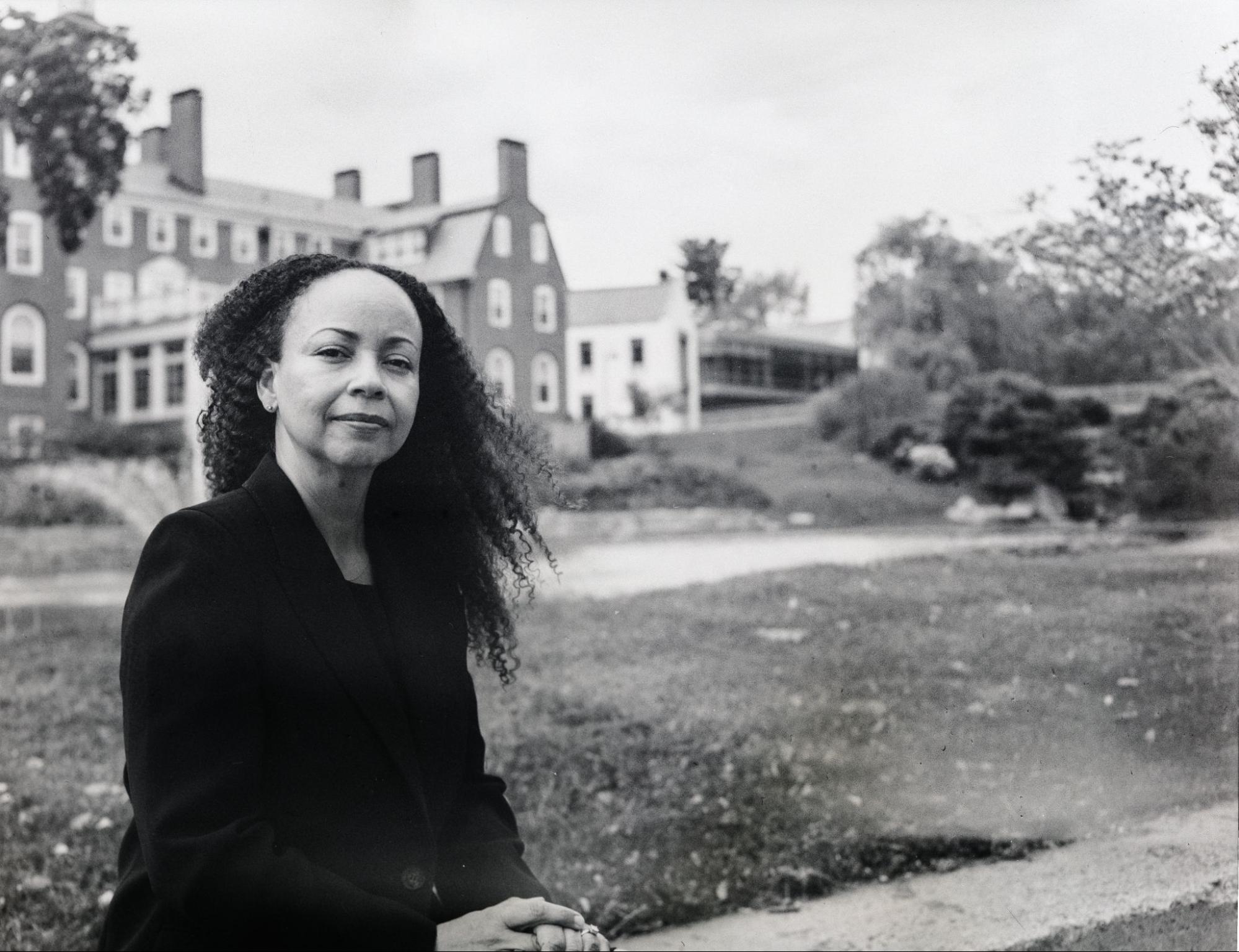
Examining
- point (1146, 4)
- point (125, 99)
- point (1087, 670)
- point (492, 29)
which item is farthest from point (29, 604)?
point (1146, 4)

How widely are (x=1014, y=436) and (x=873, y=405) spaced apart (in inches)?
20.8

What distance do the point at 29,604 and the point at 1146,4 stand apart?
4.71 meters

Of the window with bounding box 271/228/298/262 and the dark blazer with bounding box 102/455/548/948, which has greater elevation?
the window with bounding box 271/228/298/262

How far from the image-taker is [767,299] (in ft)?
16.7

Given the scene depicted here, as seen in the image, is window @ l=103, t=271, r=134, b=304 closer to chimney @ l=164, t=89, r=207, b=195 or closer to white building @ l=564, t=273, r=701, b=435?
chimney @ l=164, t=89, r=207, b=195

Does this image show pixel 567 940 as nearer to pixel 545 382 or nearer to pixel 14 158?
pixel 545 382

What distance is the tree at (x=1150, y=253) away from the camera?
367 centimetres

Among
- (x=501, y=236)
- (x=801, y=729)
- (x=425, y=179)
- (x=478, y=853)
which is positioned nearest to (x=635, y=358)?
(x=501, y=236)

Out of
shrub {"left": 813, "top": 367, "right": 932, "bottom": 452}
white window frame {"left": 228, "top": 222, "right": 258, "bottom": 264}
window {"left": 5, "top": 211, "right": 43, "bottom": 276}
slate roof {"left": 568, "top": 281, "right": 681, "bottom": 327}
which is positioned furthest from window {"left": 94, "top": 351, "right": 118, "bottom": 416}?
shrub {"left": 813, "top": 367, "right": 932, "bottom": 452}

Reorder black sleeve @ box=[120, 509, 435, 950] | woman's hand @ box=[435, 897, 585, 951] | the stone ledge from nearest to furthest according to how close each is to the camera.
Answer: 1. black sleeve @ box=[120, 509, 435, 950]
2. woman's hand @ box=[435, 897, 585, 951]
3. the stone ledge

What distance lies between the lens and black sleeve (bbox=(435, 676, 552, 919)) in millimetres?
1834

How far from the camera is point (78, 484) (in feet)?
17.6

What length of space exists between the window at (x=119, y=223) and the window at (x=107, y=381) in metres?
0.44

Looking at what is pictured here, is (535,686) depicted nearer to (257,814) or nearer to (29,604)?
(29,604)
